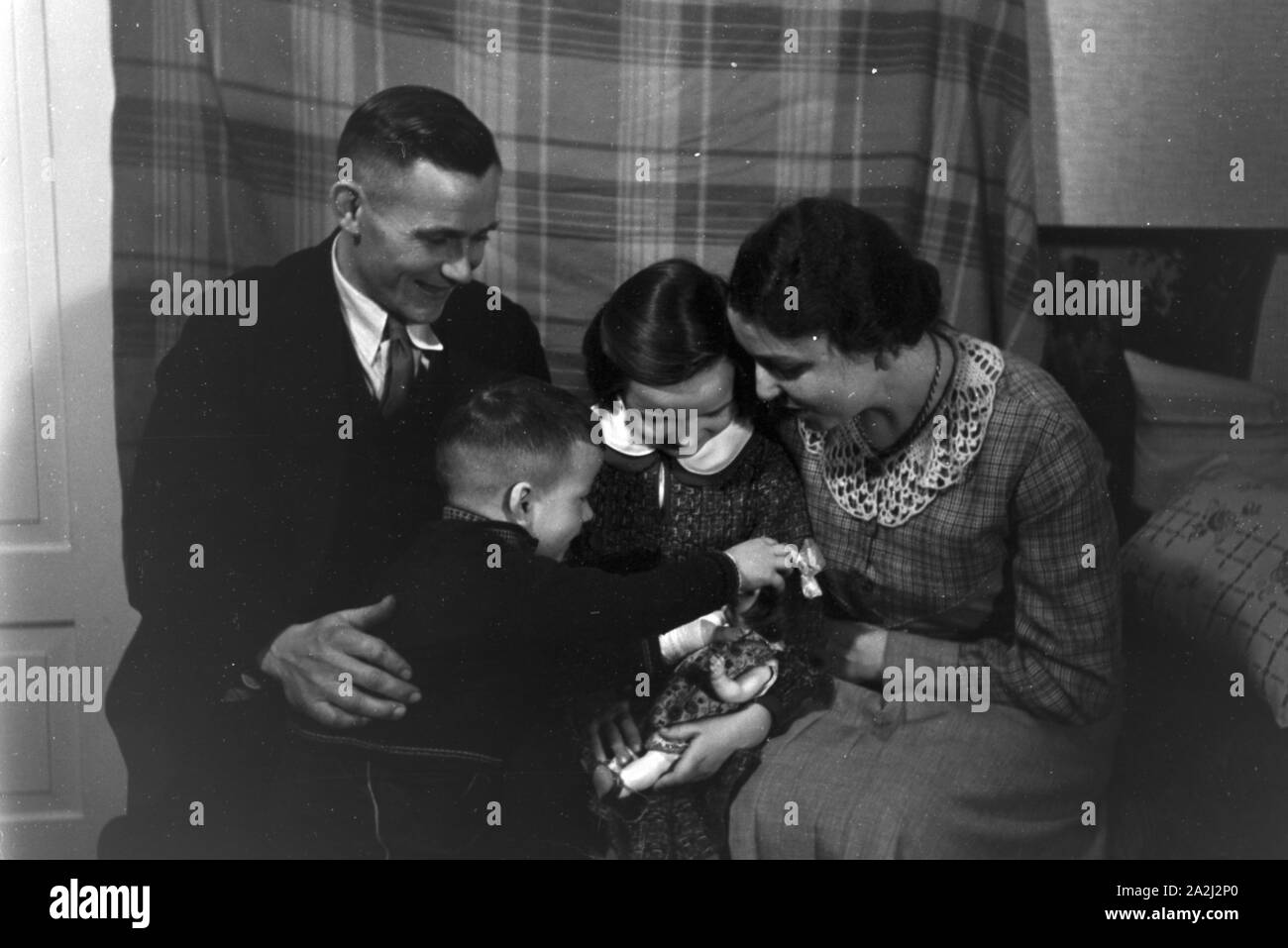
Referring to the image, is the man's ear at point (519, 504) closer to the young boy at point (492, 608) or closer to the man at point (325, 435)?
the young boy at point (492, 608)

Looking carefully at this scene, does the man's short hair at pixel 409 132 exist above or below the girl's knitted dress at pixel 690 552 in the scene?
above

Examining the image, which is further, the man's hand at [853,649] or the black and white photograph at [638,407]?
the man's hand at [853,649]

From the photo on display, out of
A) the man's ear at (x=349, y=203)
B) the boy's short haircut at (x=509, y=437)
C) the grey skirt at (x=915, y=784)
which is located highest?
Answer: the man's ear at (x=349, y=203)

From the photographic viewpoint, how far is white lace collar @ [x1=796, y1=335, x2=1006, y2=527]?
1.99 metres

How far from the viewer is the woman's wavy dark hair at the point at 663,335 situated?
6.40ft

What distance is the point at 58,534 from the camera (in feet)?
6.80

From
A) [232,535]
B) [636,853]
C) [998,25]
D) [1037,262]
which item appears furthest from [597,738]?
[998,25]

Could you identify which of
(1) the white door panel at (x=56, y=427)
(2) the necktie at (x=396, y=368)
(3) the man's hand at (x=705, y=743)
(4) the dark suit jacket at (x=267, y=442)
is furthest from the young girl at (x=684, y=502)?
(1) the white door panel at (x=56, y=427)

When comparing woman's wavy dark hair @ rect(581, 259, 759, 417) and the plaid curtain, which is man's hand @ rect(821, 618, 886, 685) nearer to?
woman's wavy dark hair @ rect(581, 259, 759, 417)

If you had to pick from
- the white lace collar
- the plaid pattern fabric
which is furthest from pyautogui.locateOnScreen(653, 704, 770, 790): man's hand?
the white lace collar

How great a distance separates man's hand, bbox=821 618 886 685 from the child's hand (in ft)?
0.41

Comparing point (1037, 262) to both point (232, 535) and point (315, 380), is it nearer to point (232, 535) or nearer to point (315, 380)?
point (315, 380)
